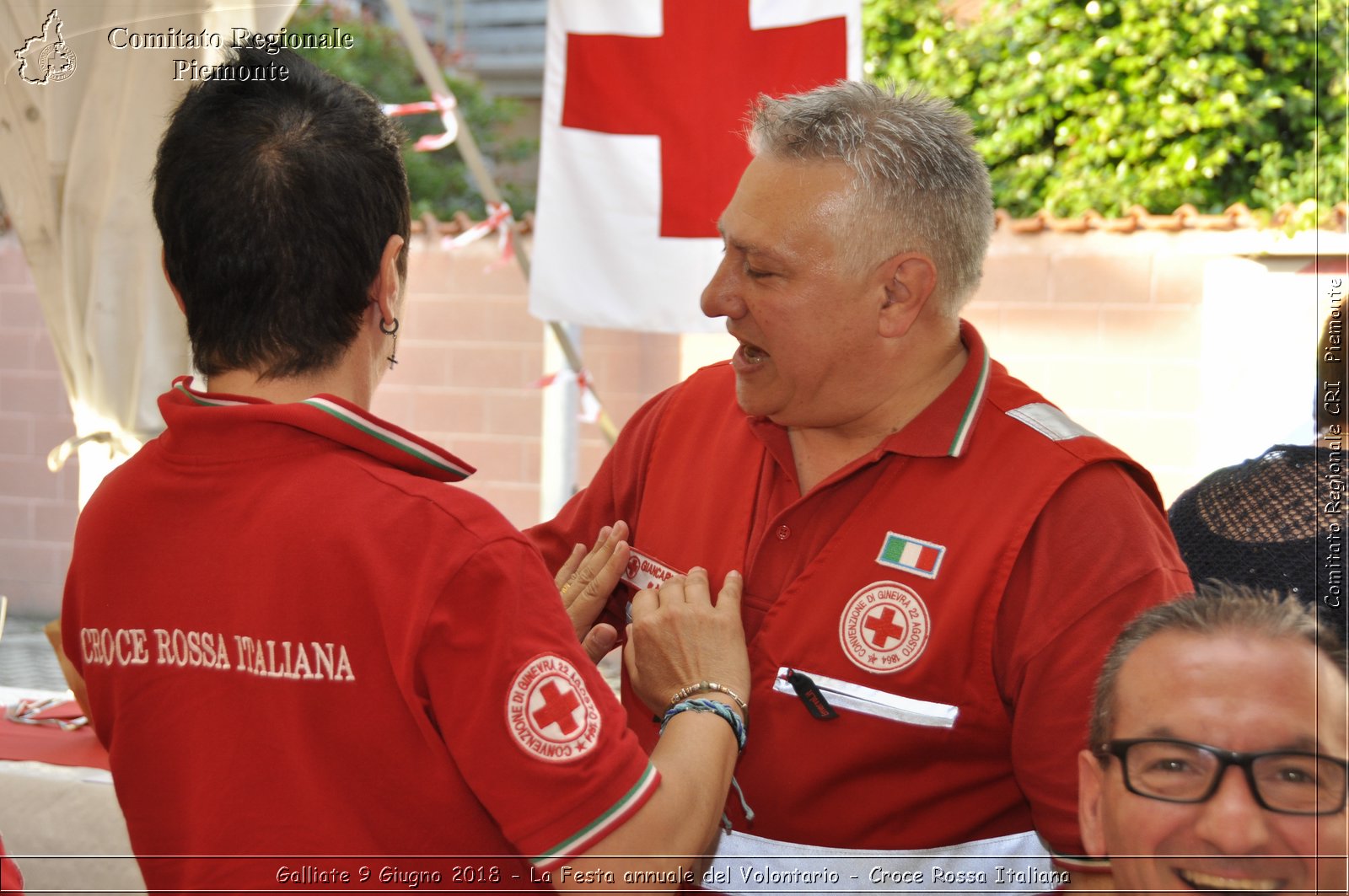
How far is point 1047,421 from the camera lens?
5.04 feet

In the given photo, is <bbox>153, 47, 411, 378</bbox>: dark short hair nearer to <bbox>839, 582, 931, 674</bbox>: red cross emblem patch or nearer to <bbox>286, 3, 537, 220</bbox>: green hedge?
<bbox>839, 582, 931, 674</bbox>: red cross emblem patch

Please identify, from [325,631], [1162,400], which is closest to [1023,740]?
[325,631]

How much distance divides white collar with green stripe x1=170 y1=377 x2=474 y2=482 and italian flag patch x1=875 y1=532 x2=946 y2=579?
562mm

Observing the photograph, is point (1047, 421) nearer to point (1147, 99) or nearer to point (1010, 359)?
point (1010, 359)

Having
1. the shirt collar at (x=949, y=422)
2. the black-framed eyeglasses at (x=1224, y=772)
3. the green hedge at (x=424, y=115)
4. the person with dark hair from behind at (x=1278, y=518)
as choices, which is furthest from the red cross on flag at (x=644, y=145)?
the green hedge at (x=424, y=115)

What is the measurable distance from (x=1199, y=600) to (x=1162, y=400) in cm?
372

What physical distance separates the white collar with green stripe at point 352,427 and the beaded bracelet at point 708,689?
1.21 ft

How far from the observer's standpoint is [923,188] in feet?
5.21

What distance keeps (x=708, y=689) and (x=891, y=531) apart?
31cm

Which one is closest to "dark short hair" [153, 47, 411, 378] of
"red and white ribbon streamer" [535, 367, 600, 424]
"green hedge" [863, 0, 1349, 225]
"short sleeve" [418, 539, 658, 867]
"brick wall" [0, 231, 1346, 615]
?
"short sleeve" [418, 539, 658, 867]

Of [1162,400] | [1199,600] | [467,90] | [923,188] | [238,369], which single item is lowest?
[1162,400]

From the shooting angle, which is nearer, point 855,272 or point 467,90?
point 855,272

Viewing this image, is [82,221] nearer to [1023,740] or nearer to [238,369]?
[238,369]

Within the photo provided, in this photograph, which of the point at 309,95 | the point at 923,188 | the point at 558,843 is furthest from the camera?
the point at 923,188
